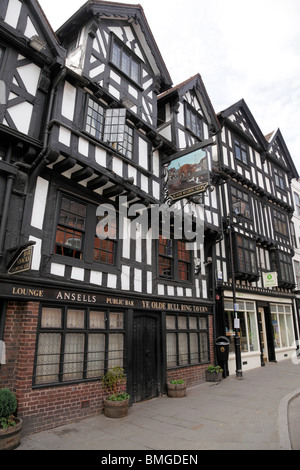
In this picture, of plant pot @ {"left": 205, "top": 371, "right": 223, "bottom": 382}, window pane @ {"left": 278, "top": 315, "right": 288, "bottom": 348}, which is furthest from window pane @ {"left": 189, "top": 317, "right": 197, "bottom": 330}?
window pane @ {"left": 278, "top": 315, "right": 288, "bottom": 348}

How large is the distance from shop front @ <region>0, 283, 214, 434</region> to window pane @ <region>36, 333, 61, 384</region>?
21 millimetres

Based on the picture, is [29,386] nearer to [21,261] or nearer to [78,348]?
[78,348]

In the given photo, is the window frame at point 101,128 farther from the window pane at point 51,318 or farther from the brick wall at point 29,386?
the brick wall at point 29,386

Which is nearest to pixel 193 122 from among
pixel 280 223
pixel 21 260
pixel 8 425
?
pixel 280 223

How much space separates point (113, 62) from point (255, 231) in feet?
37.5

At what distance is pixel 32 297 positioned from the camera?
6516mm

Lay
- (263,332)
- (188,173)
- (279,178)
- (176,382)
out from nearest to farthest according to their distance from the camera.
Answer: (176,382) → (188,173) → (263,332) → (279,178)

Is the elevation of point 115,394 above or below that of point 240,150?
below

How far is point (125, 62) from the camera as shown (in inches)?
406

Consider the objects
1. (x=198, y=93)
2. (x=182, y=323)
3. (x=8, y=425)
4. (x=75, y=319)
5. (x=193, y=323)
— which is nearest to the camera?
(x=8, y=425)

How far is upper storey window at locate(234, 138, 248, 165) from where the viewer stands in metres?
17.1

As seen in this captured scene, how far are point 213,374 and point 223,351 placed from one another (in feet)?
3.43

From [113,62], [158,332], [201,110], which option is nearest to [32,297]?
[158,332]

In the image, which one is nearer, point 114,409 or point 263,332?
point 114,409
